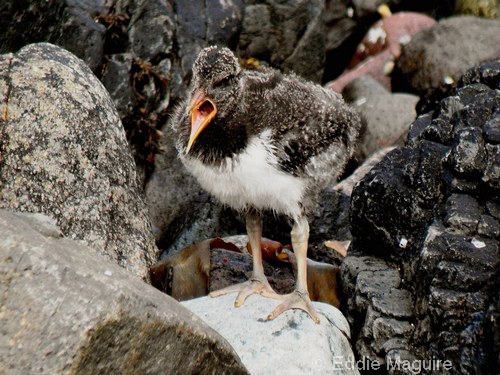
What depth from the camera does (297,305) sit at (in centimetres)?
739

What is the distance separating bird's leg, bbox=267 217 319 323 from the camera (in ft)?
24.1

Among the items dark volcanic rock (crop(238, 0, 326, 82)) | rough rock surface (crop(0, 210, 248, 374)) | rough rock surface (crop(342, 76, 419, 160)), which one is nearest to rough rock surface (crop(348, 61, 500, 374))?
rough rock surface (crop(0, 210, 248, 374))

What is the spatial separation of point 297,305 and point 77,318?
2.74m

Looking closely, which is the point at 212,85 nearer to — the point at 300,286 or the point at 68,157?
the point at 68,157

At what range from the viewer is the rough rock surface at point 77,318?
4949mm

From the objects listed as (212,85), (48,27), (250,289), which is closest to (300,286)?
(250,289)

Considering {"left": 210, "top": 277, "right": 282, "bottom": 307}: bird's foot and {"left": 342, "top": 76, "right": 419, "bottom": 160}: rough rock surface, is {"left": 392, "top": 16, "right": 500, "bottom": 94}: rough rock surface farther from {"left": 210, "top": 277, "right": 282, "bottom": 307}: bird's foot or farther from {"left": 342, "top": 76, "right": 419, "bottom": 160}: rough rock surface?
{"left": 210, "top": 277, "right": 282, "bottom": 307}: bird's foot

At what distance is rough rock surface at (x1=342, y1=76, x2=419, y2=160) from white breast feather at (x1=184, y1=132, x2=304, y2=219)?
4487 millimetres

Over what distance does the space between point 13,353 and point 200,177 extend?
2876 mm

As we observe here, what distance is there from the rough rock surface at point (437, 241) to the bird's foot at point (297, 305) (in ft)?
1.27

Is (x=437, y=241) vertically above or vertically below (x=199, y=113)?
below

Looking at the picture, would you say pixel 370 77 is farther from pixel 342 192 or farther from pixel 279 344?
pixel 279 344

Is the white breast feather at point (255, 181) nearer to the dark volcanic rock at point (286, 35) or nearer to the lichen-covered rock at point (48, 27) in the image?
the lichen-covered rock at point (48, 27)

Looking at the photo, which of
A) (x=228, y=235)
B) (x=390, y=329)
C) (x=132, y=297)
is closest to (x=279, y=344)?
(x=390, y=329)
